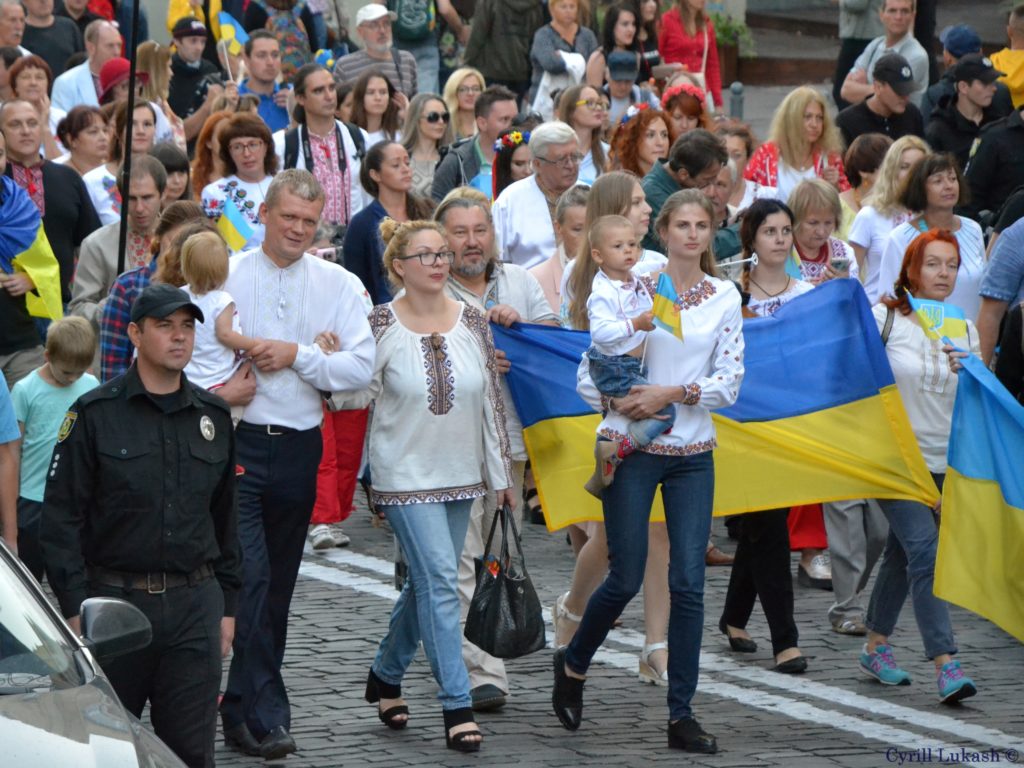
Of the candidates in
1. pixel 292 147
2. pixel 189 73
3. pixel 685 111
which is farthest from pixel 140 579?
pixel 189 73

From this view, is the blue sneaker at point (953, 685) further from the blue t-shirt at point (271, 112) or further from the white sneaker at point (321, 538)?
the blue t-shirt at point (271, 112)

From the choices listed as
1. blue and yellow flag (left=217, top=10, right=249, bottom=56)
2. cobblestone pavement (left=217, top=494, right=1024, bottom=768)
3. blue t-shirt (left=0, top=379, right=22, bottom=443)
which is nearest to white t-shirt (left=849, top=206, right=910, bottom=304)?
cobblestone pavement (left=217, top=494, right=1024, bottom=768)

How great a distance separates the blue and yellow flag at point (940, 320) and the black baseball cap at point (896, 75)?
6.12 m

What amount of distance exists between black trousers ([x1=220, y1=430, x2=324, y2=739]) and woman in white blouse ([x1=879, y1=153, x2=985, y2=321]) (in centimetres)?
427

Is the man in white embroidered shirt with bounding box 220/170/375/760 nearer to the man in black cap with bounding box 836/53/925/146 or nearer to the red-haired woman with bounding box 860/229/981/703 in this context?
the red-haired woman with bounding box 860/229/981/703

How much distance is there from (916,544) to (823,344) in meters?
1.12

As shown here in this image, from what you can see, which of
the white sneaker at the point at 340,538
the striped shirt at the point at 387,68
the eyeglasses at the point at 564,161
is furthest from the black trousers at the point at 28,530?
the striped shirt at the point at 387,68

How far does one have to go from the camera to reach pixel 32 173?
1228 cm

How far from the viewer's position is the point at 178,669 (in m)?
6.67

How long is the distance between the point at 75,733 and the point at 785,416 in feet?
16.6

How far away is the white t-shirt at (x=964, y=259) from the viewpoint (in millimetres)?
10875

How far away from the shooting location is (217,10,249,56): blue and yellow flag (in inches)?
731

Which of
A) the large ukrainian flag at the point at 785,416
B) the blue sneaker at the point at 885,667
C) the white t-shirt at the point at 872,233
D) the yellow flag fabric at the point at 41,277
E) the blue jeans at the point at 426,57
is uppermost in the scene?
the blue jeans at the point at 426,57

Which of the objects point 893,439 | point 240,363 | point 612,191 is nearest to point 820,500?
point 893,439
